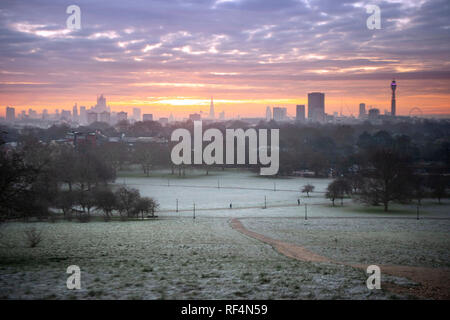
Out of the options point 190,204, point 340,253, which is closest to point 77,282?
point 340,253

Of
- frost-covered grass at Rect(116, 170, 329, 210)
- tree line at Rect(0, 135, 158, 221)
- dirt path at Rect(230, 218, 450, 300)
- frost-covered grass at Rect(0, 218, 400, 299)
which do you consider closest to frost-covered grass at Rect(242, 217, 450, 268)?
dirt path at Rect(230, 218, 450, 300)

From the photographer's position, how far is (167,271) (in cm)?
1500

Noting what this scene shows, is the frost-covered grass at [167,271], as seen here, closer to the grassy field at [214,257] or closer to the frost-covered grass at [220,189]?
the grassy field at [214,257]

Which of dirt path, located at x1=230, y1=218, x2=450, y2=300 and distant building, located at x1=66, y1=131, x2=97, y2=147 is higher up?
distant building, located at x1=66, y1=131, x2=97, y2=147

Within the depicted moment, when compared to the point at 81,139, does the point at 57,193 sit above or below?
below

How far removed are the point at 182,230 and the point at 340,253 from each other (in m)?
13.1

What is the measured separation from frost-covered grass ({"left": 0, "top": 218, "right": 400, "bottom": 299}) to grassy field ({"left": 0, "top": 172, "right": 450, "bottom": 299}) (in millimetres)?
35

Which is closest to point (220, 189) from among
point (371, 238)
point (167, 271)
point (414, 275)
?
point (371, 238)

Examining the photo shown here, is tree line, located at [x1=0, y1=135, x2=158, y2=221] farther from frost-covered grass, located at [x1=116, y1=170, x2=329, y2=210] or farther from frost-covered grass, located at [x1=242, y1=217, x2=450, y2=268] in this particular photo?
frost-covered grass, located at [x1=242, y1=217, x2=450, y2=268]

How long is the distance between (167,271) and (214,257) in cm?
401

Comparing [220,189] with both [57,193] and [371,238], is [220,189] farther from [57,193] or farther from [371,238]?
[371,238]

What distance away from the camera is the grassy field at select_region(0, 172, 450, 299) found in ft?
40.1
